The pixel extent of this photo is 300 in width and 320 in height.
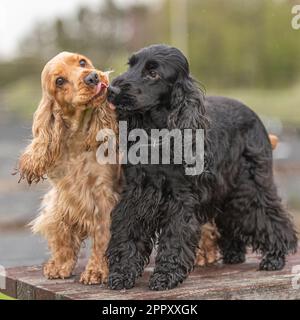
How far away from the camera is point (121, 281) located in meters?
5.83

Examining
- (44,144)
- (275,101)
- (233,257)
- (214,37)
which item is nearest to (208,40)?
(214,37)

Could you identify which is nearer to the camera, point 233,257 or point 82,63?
point 82,63

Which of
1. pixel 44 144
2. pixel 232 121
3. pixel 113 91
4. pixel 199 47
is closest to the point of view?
pixel 113 91

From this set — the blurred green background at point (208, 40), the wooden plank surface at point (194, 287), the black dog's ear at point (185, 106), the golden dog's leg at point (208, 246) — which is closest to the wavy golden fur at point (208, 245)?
the golden dog's leg at point (208, 246)

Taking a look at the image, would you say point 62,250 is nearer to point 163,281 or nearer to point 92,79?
point 163,281

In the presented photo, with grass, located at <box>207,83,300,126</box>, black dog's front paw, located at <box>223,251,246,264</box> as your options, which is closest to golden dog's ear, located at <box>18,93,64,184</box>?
black dog's front paw, located at <box>223,251,246,264</box>

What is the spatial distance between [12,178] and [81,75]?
14.8 m

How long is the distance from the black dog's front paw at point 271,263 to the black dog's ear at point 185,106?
130 centimetres

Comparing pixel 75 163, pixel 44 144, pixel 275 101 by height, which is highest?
pixel 275 101

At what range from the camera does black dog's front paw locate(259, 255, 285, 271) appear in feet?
21.4

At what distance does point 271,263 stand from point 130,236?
120 cm

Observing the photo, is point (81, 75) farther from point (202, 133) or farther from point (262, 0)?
point (262, 0)

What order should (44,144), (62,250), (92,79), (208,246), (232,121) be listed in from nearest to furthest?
(92,79)
(44,144)
(62,250)
(232,121)
(208,246)
